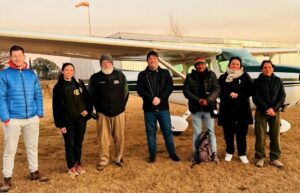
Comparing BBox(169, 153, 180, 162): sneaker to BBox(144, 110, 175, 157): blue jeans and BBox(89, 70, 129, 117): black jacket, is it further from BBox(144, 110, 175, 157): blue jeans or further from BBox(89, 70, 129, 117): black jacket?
BBox(89, 70, 129, 117): black jacket

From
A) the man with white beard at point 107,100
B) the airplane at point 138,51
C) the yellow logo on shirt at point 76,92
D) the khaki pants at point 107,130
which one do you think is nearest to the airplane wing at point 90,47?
the airplane at point 138,51

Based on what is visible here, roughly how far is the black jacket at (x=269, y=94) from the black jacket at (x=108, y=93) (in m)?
1.98

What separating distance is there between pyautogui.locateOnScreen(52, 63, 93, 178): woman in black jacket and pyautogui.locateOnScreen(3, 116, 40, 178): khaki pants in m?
0.34

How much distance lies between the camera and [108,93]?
4633mm

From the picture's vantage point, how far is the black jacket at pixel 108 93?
Result: 4.64 m

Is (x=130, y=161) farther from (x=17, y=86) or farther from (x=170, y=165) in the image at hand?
(x=17, y=86)

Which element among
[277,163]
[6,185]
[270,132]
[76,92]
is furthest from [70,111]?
[277,163]

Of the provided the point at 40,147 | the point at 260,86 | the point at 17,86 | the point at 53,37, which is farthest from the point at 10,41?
the point at 260,86

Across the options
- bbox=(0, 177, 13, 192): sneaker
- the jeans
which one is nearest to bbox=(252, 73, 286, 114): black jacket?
the jeans

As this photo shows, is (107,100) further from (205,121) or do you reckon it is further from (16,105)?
(205,121)

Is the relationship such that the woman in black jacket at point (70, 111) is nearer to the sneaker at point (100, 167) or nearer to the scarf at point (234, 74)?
the sneaker at point (100, 167)

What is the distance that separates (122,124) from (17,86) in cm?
157

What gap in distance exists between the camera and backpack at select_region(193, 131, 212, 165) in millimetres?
4883

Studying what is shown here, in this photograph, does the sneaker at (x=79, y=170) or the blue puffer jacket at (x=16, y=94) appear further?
the sneaker at (x=79, y=170)
